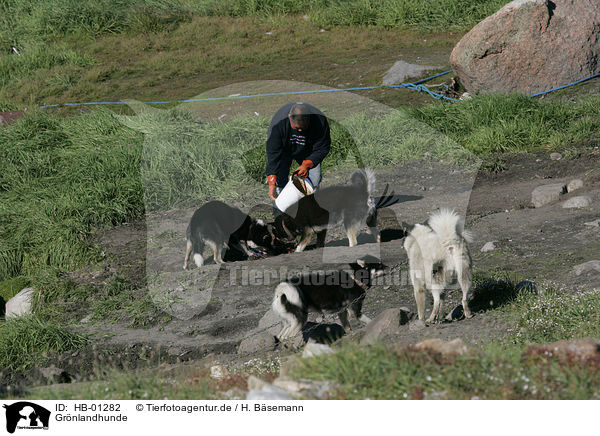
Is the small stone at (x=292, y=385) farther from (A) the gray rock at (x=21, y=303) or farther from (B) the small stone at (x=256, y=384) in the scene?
(A) the gray rock at (x=21, y=303)

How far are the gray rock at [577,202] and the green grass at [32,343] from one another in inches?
230

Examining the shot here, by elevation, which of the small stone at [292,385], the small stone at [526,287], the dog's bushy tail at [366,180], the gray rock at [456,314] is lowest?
the gray rock at [456,314]

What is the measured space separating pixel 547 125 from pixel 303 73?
647 cm

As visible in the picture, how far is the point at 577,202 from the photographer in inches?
314

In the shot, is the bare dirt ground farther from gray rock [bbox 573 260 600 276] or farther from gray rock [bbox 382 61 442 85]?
gray rock [bbox 382 61 442 85]

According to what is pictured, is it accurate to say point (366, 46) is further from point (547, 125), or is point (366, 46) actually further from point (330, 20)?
point (547, 125)

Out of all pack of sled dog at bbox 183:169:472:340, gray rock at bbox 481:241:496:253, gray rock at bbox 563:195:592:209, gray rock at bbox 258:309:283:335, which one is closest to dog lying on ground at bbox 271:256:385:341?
pack of sled dog at bbox 183:169:472:340

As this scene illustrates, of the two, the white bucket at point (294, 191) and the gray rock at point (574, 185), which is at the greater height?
Result: the white bucket at point (294, 191)

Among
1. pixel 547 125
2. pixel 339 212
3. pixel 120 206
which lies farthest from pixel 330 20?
pixel 339 212

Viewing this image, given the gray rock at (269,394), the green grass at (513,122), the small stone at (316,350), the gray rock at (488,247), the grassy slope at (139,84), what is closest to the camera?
the gray rock at (269,394)

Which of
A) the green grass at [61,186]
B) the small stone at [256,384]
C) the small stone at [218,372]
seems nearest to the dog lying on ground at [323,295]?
the small stone at [218,372]

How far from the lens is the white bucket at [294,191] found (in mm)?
7941

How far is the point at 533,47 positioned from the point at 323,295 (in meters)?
8.14
